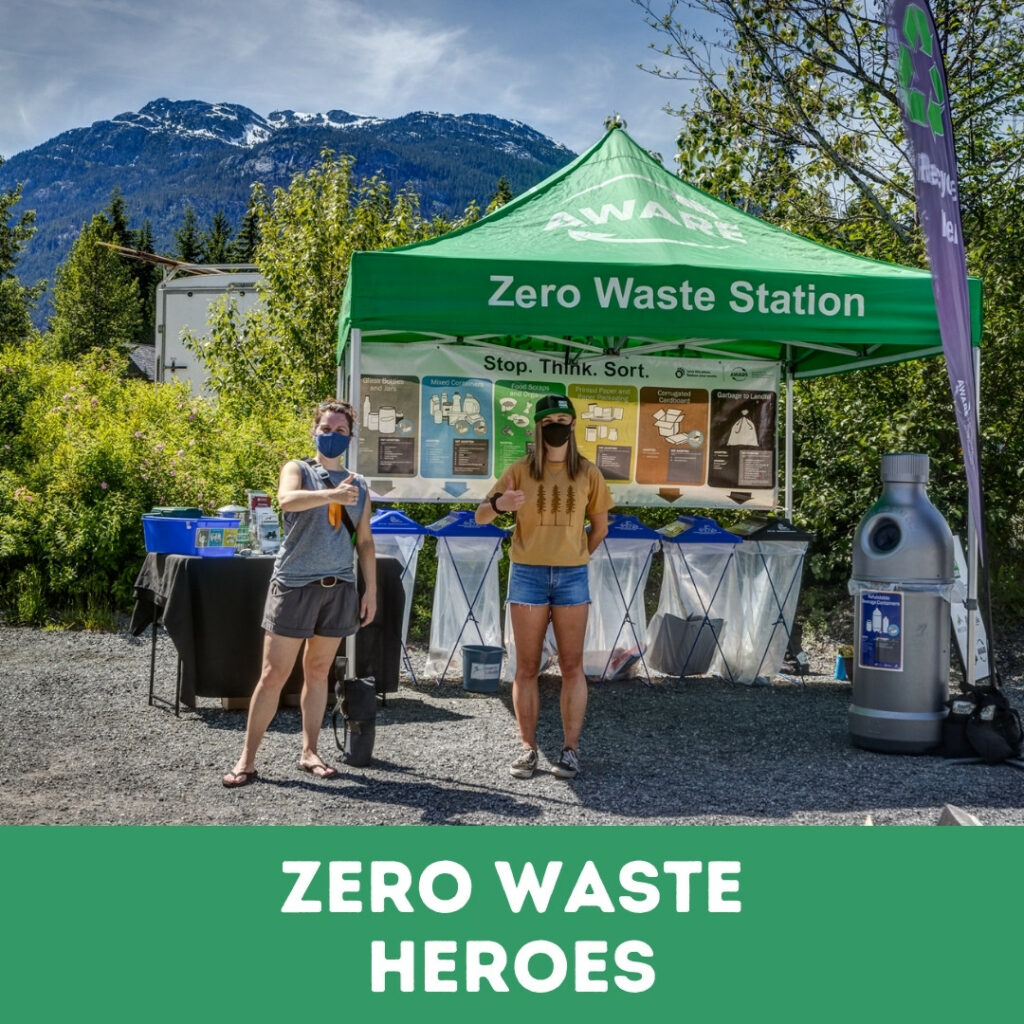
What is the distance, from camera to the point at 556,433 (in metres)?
5.17

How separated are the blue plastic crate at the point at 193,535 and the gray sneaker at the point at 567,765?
2.19m

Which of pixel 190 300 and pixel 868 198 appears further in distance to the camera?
pixel 190 300

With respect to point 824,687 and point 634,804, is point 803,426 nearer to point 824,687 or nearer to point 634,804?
point 824,687

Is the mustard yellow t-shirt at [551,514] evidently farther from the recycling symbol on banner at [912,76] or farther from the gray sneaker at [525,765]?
the recycling symbol on banner at [912,76]

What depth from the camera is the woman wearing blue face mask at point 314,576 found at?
485cm

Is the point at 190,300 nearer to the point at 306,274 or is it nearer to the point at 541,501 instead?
the point at 306,274

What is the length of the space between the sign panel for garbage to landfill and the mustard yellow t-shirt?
8.53ft

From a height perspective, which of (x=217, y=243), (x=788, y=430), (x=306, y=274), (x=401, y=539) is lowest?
(x=401, y=539)

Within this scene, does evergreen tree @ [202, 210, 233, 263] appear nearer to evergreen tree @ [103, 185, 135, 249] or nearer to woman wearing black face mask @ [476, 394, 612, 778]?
evergreen tree @ [103, 185, 135, 249]

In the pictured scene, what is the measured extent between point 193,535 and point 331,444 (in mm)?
1774

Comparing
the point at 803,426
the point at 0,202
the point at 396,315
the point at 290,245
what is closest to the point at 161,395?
the point at 290,245

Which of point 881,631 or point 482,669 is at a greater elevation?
point 881,631

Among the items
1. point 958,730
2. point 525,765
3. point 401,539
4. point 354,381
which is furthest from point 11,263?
point 958,730

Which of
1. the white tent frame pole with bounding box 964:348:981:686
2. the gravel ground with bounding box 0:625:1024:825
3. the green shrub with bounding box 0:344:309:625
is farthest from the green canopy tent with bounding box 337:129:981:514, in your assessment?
the green shrub with bounding box 0:344:309:625
